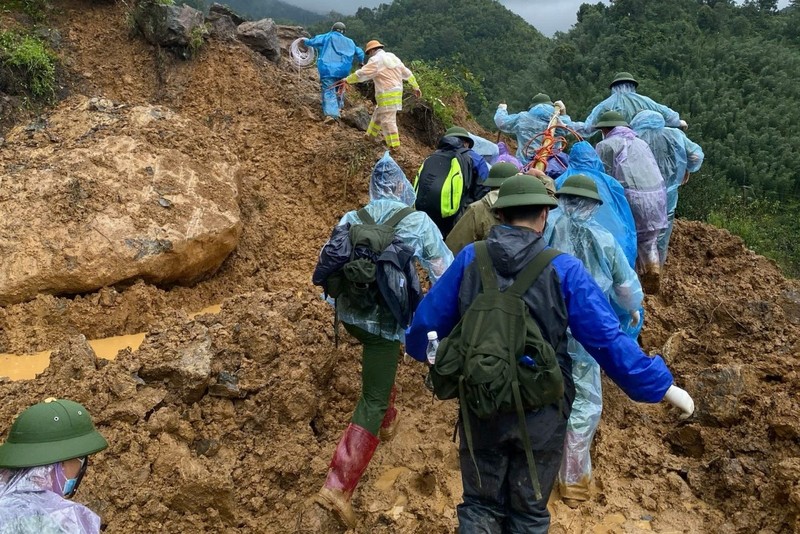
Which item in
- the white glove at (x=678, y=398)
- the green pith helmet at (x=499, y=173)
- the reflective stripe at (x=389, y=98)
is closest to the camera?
the white glove at (x=678, y=398)

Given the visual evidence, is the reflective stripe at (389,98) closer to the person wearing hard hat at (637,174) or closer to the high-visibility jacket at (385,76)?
the high-visibility jacket at (385,76)

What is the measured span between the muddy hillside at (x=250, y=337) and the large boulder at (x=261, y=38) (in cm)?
99

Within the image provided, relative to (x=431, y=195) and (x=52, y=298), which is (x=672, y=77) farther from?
(x=52, y=298)

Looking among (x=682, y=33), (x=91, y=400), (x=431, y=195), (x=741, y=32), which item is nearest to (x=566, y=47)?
(x=682, y=33)

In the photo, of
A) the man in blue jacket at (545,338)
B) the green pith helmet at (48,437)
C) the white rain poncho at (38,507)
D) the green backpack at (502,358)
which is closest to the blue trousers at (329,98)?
the man in blue jacket at (545,338)

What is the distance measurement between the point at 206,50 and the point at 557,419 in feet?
24.5

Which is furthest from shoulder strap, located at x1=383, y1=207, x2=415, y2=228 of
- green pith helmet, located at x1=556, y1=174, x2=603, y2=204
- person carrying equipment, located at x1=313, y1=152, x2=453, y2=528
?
green pith helmet, located at x1=556, y1=174, x2=603, y2=204

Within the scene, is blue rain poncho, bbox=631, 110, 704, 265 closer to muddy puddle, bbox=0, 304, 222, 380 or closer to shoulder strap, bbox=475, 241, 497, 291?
shoulder strap, bbox=475, 241, 497, 291

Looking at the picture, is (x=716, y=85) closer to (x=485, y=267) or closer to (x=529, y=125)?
(x=529, y=125)

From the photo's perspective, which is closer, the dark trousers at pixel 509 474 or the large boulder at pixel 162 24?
the dark trousers at pixel 509 474

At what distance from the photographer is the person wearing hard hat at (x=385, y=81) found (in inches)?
283

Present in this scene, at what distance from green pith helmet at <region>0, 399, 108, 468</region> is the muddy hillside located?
4.43 feet

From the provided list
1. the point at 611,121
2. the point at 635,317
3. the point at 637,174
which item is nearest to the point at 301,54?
the point at 611,121

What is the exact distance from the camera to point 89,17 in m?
8.20
